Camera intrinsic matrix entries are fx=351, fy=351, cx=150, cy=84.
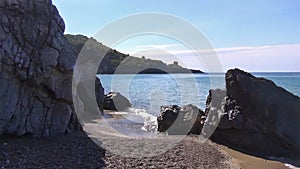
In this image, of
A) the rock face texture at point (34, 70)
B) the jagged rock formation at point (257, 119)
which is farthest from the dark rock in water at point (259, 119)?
the rock face texture at point (34, 70)

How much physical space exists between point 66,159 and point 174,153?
14.5 ft

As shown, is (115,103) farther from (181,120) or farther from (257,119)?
(257,119)

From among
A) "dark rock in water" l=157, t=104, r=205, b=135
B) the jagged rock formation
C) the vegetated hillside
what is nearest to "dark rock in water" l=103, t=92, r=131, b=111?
the vegetated hillside

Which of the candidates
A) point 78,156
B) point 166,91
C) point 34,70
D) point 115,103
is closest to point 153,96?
point 166,91

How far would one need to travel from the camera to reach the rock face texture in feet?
42.1

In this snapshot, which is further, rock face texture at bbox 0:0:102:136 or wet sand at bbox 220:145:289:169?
wet sand at bbox 220:145:289:169

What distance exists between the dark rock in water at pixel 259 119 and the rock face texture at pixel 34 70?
26.5 ft

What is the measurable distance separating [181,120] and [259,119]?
5.47 metres

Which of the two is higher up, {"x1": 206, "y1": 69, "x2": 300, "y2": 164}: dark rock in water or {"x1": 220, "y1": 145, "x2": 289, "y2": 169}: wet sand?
{"x1": 206, "y1": 69, "x2": 300, "y2": 164}: dark rock in water

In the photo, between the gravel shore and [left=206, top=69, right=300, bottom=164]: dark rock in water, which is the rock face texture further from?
[left=206, top=69, right=300, bottom=164]: dark rock in water

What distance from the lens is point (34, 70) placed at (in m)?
13.7

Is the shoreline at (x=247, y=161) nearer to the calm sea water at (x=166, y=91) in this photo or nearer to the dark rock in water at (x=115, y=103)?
the calm sea water at (x=166, y=91)

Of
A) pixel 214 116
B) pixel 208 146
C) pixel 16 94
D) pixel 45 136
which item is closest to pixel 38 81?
pixel 16 94

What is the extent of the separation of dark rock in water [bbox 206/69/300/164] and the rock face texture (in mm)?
8071
